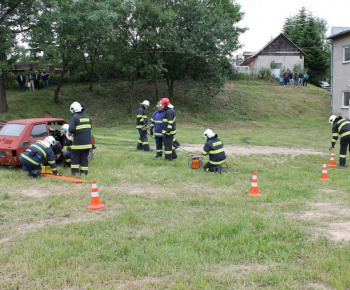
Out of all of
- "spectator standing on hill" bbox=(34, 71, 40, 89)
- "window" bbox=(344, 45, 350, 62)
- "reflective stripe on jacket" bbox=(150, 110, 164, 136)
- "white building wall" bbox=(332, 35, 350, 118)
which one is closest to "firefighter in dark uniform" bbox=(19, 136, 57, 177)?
"reflective stripe on jacket" bbox=(150, 110, 164, 136)

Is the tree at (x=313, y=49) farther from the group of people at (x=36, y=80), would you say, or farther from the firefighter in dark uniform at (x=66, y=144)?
the firefighter in dark uniform at (x=66, y=144)

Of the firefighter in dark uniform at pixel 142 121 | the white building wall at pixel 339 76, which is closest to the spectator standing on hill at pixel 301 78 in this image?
the white building wall at pixel 339 76

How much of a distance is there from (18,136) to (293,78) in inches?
1433

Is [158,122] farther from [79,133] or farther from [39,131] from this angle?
[39,131]

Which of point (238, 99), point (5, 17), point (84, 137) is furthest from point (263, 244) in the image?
point (238, 99)

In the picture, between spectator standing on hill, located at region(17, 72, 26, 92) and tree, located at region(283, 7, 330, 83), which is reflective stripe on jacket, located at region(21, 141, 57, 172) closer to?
spectator standing on hill, located at region(17, 72, 26, 92)

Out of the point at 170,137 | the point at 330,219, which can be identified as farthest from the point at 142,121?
the point at 330,219

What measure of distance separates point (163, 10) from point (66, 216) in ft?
78.8

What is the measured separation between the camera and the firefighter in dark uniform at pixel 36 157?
27.5 ft

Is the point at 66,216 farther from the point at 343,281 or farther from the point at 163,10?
the point at 163,10

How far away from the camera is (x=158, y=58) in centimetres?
2642

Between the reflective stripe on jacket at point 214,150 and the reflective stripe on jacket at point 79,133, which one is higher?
the reflective stripe on jacket at point 79,133

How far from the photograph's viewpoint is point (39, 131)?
9.75 meters

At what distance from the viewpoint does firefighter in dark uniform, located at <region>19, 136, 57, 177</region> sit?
27.5ft
